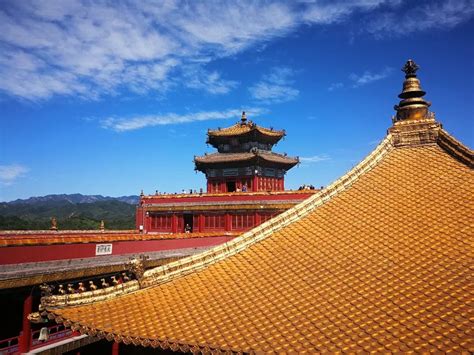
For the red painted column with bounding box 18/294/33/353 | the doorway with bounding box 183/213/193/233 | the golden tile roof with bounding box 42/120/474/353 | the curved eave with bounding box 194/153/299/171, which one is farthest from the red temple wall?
the golden tile roof with bounding box 42/120/474/353

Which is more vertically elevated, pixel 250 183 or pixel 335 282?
pixel 250 183

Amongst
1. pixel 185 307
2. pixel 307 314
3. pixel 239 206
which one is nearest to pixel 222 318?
pixel 185 307

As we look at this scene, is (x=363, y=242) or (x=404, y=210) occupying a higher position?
(x=404, y=210)

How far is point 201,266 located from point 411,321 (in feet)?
14.8

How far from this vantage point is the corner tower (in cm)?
3588

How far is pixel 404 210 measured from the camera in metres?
8.52

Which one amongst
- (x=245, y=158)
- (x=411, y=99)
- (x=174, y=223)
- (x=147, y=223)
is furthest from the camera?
(x=245, y=158)

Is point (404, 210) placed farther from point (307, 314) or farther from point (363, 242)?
point (307, 314)

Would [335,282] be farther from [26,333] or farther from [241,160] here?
[241,160]

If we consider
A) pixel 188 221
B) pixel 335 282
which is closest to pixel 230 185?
pixel 188 221

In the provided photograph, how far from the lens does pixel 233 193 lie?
3067 cm

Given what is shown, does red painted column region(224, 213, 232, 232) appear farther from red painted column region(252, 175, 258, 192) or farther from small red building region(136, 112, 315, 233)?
red painted column region(252, 175, 258, 192)

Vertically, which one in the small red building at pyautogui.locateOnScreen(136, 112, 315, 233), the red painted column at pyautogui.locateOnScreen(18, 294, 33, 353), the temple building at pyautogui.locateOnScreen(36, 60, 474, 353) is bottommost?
the red painted column at pyautogui.locateOnScreen(18, 294, 33, 353)

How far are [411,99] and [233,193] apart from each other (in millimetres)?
20802
